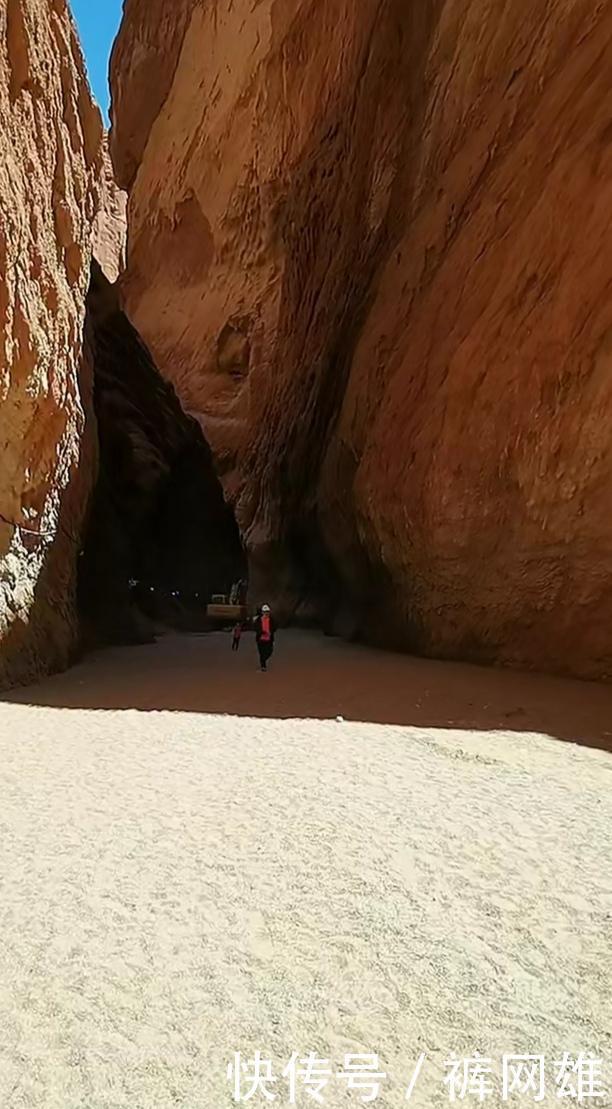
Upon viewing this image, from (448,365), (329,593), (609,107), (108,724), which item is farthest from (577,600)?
(329,593)

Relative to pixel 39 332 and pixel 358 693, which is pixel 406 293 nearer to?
pixel 39 332

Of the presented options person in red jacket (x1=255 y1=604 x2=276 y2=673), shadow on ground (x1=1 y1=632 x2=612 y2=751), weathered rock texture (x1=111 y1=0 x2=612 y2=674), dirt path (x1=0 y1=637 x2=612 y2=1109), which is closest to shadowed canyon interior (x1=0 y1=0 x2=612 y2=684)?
weathered rock texture (x1=111 y1=0 x2=612 y2=674)

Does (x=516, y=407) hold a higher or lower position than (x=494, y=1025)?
higher

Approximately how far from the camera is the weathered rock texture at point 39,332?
653cm

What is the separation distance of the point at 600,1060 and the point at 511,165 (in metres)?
9.21

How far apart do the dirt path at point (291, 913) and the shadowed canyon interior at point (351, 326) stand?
11.2 feet

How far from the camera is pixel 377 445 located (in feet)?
33.9

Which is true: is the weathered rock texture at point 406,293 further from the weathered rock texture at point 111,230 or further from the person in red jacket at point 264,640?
the weathered rock texture at point 111,230

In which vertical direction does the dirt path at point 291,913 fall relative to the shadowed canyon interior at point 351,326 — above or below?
below

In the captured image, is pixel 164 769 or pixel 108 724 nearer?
pixel 164 769

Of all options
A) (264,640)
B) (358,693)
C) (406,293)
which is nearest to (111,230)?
(406,293)

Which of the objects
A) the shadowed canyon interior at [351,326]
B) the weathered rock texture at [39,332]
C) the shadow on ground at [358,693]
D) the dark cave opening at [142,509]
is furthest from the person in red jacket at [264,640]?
the dark cave opening at [142,509]

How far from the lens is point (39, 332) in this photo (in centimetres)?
703

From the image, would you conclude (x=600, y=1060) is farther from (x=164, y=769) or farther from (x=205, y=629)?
(x=205, y=629)
